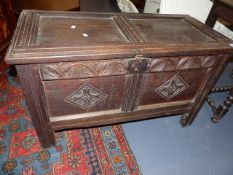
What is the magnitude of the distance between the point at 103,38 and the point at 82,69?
0.72ft

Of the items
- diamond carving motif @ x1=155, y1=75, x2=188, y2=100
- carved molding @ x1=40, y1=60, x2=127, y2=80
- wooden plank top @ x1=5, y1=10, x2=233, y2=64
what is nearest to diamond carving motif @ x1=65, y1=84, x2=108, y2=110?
carved molding @ x1=40, y1=60, x2=127, y2=80

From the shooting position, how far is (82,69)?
1.02 m

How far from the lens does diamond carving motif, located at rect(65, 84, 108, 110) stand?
113 centimetres

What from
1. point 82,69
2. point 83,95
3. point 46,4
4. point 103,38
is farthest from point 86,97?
point 46,4

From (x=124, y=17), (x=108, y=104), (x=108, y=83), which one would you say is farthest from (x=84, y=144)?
(x=124, y=17)

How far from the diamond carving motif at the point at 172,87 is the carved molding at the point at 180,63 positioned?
0.34ft

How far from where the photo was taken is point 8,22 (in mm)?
2266

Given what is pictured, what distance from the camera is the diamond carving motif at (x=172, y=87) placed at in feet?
4.25

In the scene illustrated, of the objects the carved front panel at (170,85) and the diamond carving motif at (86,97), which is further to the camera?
the carved front panel at (170,85)

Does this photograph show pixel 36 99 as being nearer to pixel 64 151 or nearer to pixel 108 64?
pixel 108 64

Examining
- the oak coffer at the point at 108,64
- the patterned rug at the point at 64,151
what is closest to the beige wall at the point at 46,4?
the patterned rug at the point at 64,151

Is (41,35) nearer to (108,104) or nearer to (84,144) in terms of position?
(108,104)

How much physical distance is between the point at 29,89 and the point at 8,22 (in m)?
1.65

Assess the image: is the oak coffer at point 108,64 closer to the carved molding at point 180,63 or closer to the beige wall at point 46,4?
the carved molding at point 180,63
